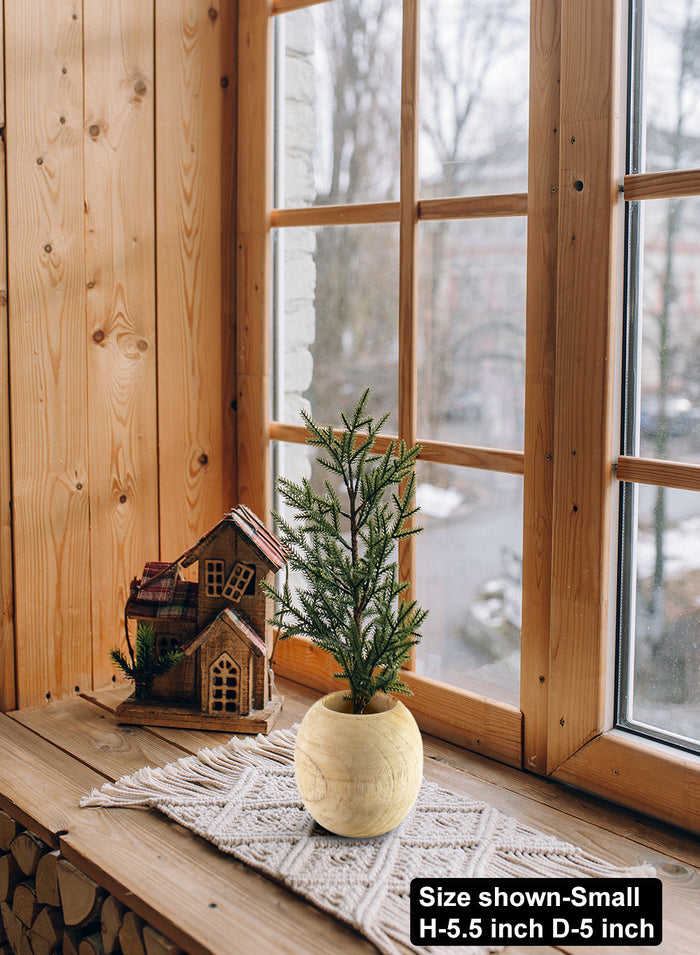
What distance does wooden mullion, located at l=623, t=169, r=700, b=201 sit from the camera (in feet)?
4.31

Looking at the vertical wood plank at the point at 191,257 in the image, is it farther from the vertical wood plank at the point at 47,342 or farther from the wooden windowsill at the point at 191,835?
the wooden windowsill at the point at 191,835

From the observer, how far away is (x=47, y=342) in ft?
5.85

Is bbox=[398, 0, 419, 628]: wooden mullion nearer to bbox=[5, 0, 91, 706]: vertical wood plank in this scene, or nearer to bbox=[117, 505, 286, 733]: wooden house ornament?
bbox=[117, 505, 286, 733]: wooden house ornament

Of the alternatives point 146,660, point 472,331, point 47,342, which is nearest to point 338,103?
point 472,331

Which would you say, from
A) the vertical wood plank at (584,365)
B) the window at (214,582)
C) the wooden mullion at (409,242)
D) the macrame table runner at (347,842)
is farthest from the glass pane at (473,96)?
the macrame table runner at (347,842)

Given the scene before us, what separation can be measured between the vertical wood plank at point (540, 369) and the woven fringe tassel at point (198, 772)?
42 cm

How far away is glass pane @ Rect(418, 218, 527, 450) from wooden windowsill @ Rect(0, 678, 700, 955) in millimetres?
571

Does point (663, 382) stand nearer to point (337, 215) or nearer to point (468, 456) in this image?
point (468, 456)

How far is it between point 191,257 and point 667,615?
1.18 meters

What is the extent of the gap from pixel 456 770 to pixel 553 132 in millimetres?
1031

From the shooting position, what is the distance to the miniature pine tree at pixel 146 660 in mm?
1732

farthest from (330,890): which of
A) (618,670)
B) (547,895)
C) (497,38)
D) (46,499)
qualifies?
(497,38)

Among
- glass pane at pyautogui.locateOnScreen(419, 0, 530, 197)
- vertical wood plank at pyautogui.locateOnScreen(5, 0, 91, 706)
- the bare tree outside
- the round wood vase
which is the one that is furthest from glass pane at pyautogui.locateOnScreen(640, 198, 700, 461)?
vertical wood plank at pyautogui.locateOnScreen(5, 0, 91, 706)

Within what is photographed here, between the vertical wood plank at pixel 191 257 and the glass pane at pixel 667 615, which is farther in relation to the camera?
the vertical wood plank at pixel 191 257
